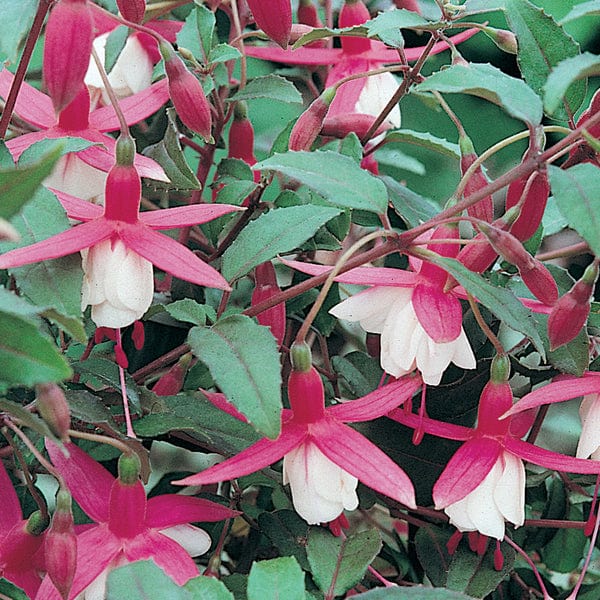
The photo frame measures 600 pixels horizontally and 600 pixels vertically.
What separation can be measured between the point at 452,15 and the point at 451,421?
331mm

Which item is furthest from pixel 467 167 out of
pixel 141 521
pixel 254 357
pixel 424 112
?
pixel 424 112

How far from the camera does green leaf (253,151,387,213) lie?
56 cm

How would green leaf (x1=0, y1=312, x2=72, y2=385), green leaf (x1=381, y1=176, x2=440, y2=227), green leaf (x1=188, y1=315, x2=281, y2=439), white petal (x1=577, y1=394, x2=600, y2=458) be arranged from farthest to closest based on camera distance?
green leaf (x1=381, y1=176, x2=440, y2=227) → white petal (x1=577, y1=394, x2=600, y2=458) → green leaf (x1=188, y1=315, x2=281, y2=439) → green leaf (x1=0, y1=312, x2=72, y2=385)

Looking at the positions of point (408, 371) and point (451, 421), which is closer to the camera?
point (408, 371)

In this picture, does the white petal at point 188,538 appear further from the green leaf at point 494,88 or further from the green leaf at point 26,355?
the green leaf at point 494,88

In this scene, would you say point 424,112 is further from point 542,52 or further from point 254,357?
point 254,357

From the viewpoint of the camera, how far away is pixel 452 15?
Result: 681 mm

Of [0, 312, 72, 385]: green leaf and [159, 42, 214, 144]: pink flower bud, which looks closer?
[0, 312, 72, 385]: green leaf

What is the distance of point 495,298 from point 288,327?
0.34 metres

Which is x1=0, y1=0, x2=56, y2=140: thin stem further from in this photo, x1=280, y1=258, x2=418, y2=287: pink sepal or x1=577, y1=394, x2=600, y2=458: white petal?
x1=577, y1=394, x2=600, y2=458: white petal

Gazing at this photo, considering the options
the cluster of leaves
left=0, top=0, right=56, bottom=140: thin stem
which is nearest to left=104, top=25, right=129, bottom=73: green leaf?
the cluster of leaves

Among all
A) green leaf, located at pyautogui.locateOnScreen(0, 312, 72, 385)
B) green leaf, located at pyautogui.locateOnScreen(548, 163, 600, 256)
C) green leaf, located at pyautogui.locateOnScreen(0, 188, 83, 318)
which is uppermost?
green leaf, located at pyautogui.locateOnScreen(548, 163, 600, 256)

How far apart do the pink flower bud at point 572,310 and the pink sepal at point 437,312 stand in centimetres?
6

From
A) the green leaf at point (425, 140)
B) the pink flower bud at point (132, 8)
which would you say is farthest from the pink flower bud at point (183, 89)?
the green leaf at point (425, 140)
